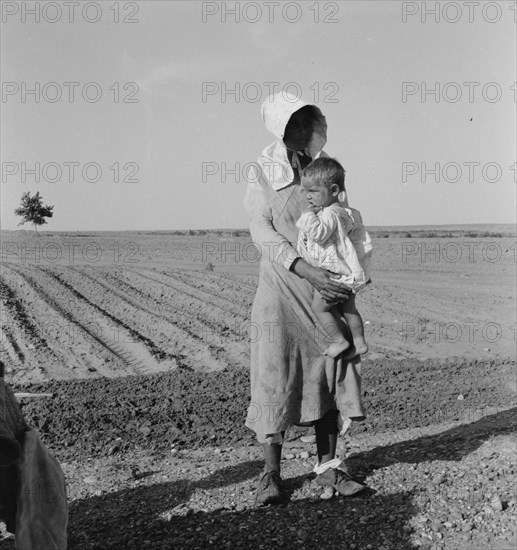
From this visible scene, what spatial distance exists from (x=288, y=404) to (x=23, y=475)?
1.66m

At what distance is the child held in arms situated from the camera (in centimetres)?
354

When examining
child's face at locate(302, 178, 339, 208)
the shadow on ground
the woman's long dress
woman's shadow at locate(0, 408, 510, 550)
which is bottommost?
the shadow on ground

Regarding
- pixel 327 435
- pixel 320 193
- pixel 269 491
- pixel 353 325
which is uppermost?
pixel 320 193

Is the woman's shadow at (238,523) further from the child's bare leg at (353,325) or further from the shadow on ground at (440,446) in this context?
the child's bare leg at (353,325)

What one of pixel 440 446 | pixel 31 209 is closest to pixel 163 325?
pixel 440 446

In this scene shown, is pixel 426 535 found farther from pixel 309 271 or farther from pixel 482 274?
pixel 482 274

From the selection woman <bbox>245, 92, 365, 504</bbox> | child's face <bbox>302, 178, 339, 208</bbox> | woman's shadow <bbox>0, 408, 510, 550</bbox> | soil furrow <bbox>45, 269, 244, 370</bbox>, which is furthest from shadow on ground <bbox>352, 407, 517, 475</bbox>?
soil furrow <bbox>45, 269, 244, 370</bbox>

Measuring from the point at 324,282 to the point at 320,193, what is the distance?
18.1 inches

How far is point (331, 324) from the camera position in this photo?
3.75 m

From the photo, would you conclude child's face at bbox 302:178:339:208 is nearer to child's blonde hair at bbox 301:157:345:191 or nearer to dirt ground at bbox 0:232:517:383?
child's blonde hair at bbox 301:157:345:191

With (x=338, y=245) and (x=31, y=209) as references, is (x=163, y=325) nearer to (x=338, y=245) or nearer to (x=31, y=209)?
(x=338, y=245)

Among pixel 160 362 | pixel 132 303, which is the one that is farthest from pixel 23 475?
pixel 132 303

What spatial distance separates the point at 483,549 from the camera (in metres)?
3.29

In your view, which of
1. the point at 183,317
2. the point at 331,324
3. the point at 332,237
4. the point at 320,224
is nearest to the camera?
the point at 320,224
